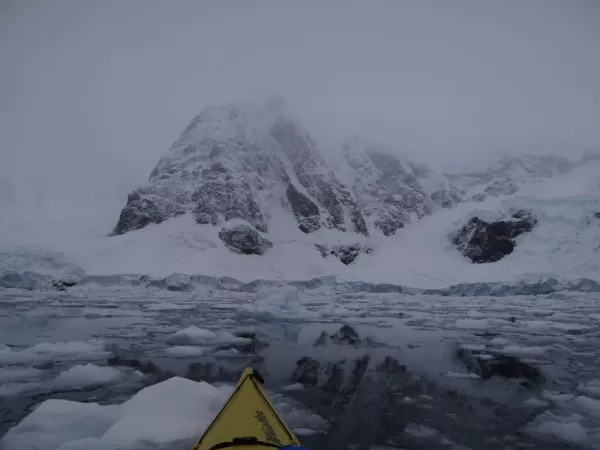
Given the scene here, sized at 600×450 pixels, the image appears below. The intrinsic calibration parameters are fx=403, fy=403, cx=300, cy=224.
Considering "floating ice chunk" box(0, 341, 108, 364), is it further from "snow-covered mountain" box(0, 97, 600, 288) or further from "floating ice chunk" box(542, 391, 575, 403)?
"snow-covered mountain" box(0, 97, 600, 288)

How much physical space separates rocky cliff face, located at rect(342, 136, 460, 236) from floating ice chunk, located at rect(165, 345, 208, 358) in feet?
305

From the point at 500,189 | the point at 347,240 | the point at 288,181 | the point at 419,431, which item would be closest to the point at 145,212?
the point at 288,181

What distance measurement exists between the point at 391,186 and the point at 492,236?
140 ft

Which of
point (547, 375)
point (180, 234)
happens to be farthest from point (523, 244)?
point (547, 375)

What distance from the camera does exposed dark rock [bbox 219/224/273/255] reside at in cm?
7019

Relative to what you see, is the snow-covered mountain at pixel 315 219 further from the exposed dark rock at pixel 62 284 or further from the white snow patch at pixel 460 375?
the white snow patch at pixel 460 375

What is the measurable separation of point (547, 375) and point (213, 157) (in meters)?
78.8

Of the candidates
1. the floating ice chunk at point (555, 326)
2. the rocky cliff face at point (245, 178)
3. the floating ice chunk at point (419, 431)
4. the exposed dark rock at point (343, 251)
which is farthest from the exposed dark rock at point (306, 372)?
the exposed dark rock at point (343, 251)

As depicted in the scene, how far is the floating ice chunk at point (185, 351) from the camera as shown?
35.9 ft

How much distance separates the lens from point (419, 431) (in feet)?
19.2

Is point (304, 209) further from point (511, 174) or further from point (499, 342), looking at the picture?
point (499, 342)

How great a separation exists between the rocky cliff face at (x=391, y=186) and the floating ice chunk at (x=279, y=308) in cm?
8089

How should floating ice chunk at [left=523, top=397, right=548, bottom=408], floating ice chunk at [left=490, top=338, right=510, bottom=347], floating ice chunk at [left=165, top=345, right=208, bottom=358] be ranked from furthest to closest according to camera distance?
1. floating ice chunk at [left=490, top=338, right=510, bottom=347]
2. floating ice chunk at [left=165, top=345, right=208, bottom=358]
3. floating ice chunk at [left=523, top=397, right=548, bottom=408]

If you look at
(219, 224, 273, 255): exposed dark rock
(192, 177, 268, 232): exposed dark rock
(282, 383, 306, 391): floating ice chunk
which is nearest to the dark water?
(282, 383, 306, 391): floating ice chunk
